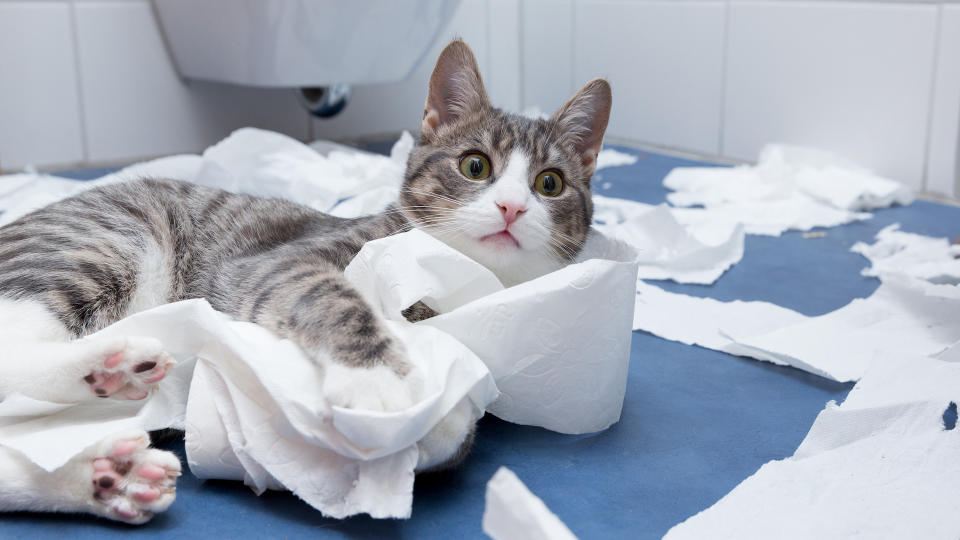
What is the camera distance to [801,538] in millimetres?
934

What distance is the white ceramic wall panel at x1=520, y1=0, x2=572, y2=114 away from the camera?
393cm

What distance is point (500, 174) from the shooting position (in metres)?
1.31

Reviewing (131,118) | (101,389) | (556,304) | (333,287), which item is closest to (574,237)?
(556,304)

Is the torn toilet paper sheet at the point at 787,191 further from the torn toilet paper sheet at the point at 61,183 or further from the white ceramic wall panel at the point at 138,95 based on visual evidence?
the white ceramic wall panel at the point at 138,95

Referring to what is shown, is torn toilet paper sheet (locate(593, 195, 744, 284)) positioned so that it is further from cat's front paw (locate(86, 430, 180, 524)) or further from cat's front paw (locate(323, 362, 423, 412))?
cat's front paw (locate(86, 430, 180, 524))

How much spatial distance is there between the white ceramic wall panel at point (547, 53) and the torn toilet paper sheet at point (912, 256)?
197 cm

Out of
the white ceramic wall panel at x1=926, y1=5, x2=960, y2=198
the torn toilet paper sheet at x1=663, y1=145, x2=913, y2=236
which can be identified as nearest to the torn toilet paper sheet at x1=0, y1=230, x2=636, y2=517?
the torn toilet paper sheet at x1=663, y1=145, x2=913, y2=236

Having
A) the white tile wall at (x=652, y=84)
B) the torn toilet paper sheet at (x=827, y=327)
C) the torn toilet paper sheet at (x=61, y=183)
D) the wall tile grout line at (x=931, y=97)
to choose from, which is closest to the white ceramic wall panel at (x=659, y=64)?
the white tile wall at (x=652, y=84)

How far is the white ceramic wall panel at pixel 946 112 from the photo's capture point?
2516 millimetres

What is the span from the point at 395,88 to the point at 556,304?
2933 millimetres

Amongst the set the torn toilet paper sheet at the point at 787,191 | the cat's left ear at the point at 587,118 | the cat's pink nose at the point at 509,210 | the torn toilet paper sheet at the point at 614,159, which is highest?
the cat's left ear at the point at 587,118

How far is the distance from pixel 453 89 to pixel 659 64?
222 cm

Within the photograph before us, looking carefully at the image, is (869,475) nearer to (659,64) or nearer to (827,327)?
(827,327)

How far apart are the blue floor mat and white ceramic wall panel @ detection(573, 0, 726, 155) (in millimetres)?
1942
